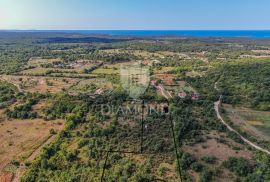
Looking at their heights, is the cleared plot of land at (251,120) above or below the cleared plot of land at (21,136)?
above

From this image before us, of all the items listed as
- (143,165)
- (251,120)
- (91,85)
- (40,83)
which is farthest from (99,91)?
(143,165)

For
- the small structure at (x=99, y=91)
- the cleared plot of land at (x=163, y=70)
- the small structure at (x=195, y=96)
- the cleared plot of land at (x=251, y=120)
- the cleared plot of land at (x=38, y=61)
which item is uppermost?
the small structure at (x=195, y=96)

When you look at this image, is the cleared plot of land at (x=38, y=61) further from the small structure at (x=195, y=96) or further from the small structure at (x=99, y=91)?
the small structure at (x=195, y=96)

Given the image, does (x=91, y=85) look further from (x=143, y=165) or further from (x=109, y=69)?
(x=143, y=165)

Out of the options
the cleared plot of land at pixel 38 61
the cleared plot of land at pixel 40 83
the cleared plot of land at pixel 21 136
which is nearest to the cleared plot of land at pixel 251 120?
the cleared plot of land at pixel 21 136

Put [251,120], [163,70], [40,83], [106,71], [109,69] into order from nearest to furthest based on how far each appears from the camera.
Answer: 1. [251,120]
2. [40,83]
3. [163,70]
4. [106,71]
5. [109,69]

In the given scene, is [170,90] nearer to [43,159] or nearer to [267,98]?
[267,98]

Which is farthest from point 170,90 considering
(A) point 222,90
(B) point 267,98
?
(B) point 267,98
